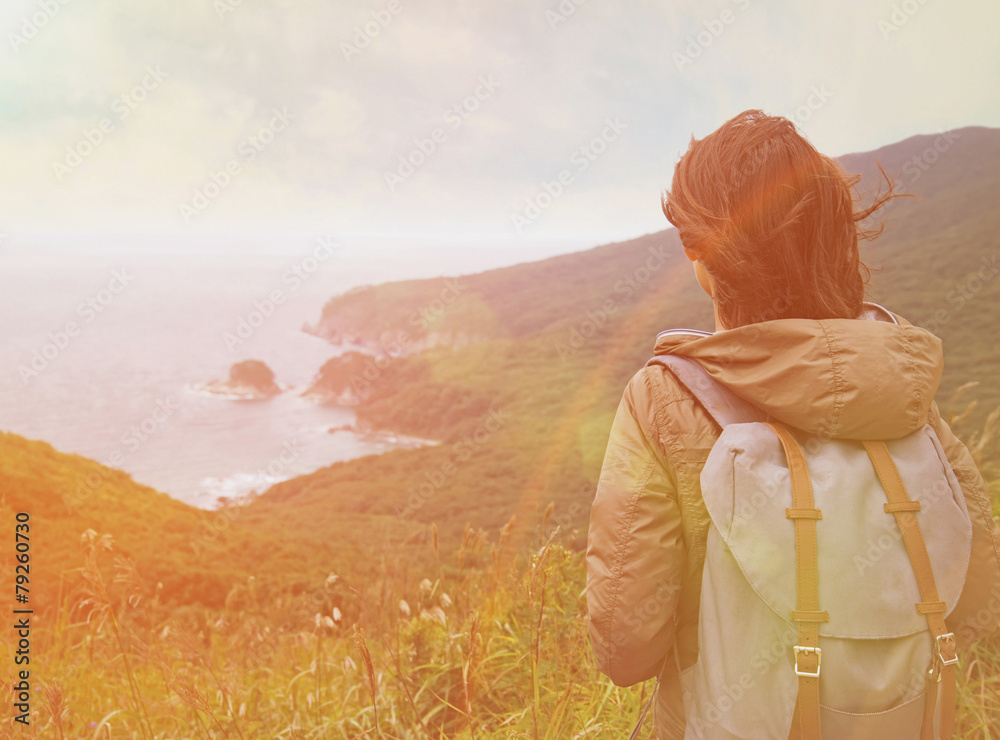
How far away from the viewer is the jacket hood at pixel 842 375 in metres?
0.89

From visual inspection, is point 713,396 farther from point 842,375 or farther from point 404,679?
point 404,679

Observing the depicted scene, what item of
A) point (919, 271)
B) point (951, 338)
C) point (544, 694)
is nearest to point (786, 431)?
point (544, 694)

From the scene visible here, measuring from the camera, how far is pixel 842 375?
0.89 metres

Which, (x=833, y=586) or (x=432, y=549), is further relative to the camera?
(x=432, y=549)

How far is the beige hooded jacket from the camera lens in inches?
35.3

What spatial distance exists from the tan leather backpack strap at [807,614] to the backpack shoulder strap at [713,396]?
0.17 metres

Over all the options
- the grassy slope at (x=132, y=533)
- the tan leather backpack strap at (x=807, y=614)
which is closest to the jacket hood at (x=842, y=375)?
the tan leather backpack strap at (x=807, y=614)

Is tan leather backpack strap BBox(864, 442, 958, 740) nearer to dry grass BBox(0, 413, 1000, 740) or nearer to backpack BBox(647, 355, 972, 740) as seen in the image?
backpack BBox(647, 355, 972, 740)

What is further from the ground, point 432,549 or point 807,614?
point 807,614

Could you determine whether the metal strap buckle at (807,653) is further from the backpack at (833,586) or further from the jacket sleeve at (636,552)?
the jacket sleeve at (636,552)

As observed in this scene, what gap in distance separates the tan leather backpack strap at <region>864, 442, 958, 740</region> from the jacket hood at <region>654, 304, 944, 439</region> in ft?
0.25

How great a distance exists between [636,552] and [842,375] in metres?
0.45

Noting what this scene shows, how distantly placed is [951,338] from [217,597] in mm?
44334

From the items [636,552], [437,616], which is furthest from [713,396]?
[437,616]
